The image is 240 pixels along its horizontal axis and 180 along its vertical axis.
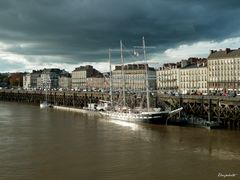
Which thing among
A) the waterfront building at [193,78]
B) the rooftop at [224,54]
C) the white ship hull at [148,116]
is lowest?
the white ship hull at [148,116]

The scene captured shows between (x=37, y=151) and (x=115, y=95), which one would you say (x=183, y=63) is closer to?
(x=115, y=95)

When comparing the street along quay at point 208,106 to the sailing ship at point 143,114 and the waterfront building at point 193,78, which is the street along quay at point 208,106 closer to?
the sailing ship at point 143,114

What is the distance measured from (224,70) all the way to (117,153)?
85045 millimetres

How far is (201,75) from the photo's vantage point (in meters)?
131

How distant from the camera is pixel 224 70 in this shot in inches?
4710

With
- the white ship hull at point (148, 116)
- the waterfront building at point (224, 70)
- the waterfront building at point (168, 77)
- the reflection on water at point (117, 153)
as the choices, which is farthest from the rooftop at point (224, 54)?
the reflection on water at point (117, 153)

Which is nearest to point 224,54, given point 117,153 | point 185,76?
point 185,76

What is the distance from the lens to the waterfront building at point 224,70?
116000 millimetres

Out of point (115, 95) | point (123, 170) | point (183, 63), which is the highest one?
point (183, 63)

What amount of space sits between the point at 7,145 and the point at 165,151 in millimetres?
16576

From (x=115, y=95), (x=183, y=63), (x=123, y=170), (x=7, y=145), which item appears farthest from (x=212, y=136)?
(x=183, y=63)

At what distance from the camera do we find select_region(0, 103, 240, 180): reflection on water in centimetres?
3310

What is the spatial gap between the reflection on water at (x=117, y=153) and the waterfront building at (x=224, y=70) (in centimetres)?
6128

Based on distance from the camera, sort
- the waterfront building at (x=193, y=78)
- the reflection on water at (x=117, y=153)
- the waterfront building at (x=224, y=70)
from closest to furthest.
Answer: the reflection on water at (x=117, y=153) < the waterfront building at (x=224, y=70) < the waterfront building at (x=193, y=78)
